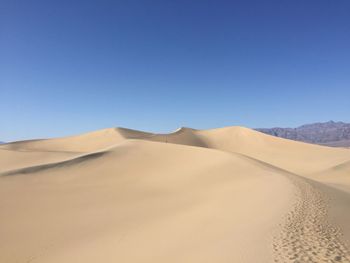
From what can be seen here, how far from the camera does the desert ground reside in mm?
8375

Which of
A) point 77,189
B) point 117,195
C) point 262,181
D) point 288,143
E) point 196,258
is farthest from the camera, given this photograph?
point 288,143

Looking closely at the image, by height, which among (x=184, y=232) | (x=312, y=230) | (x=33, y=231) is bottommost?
(x=33, y=231)

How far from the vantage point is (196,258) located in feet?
25.5

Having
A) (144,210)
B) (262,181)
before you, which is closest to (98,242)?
(144,210)

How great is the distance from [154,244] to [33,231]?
6.10m

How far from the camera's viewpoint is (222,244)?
27.6 ft

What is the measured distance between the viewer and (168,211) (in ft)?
48.7

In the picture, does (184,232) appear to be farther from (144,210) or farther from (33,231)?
(33,231)

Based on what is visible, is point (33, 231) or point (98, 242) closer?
point (98, 242)

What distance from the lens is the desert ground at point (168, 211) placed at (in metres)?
8.38

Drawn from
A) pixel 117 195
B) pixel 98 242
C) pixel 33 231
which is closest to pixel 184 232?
pixel 98 242

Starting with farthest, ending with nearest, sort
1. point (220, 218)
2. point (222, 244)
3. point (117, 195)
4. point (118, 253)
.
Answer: point (117, 195), point (220, 218), point (118, 253), point (222, 244)

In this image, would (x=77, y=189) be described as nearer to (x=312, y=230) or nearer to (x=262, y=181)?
(x=262, y=181)

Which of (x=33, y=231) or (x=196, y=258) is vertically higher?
(x=196, y=258)
